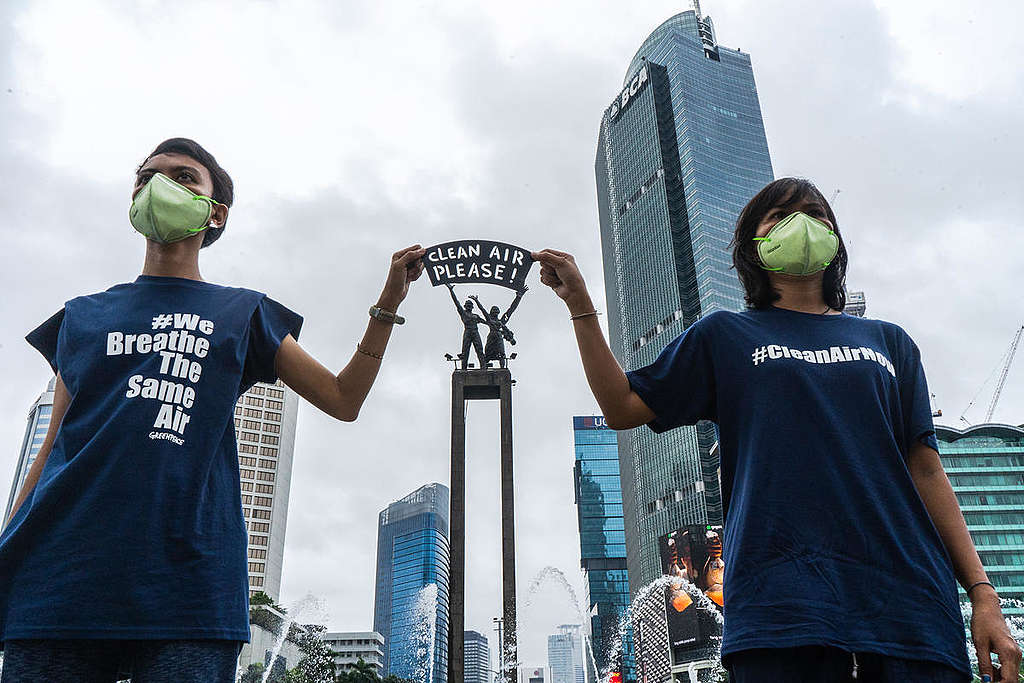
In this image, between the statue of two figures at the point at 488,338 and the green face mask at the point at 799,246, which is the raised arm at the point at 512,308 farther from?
the green face mask at the point at 799,246

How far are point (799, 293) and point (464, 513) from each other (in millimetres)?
15807

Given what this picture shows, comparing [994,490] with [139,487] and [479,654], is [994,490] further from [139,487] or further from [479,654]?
[479,654]

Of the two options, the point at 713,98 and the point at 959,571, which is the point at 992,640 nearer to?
the point at 959,571

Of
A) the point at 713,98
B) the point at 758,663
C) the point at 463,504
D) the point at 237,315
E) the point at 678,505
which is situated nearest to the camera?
the point at 758,663

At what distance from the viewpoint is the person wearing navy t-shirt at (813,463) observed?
5.32 feet

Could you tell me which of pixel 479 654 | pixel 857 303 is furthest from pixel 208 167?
pixel 479 654

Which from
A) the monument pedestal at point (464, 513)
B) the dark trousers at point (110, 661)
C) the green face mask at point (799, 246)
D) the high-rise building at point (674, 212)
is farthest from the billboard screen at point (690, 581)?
the dark trousers at point (110, 661)

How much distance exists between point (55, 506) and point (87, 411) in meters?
0.26

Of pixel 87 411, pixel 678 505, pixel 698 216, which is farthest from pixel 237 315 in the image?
pixel 698 216

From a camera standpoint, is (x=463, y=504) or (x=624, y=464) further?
(x=624, y=464)

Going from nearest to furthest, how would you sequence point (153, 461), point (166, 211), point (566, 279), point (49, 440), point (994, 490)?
point (153, 461)
point (49, 440)
point (166, 211)
point (566, 279)
point (994, 490)

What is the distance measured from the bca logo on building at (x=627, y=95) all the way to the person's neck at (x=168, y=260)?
113 meters

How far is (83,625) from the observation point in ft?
5.02

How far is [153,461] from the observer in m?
1.72
